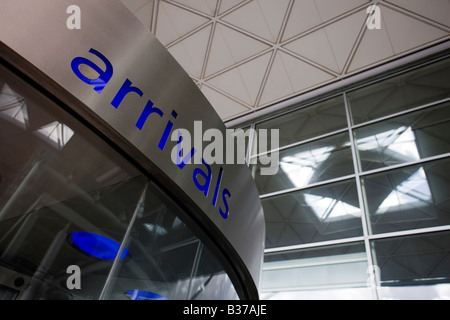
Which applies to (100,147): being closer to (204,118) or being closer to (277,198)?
(204,118)

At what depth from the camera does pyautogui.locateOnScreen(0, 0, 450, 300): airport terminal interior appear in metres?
3.20

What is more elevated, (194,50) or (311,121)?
(194,50)

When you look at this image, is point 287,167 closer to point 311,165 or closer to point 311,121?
point 311,165

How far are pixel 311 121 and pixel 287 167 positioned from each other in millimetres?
2724

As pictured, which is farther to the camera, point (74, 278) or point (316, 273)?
point (316, 273)

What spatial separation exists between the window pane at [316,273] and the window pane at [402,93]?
6202 millimetres

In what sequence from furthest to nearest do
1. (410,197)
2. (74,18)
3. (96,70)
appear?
(410,197) → (96,70) → (74,18)

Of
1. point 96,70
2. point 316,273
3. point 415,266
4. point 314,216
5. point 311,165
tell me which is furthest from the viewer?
point 311,165

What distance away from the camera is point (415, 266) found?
920 cm

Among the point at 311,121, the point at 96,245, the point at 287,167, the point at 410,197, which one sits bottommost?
the point at 96,245

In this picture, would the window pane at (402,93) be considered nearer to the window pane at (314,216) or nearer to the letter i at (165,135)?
the window pane at (314,216)

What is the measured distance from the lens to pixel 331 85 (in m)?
15.8

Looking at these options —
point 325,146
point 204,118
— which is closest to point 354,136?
point 325,146

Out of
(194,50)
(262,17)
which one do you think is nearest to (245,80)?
(194,50)
